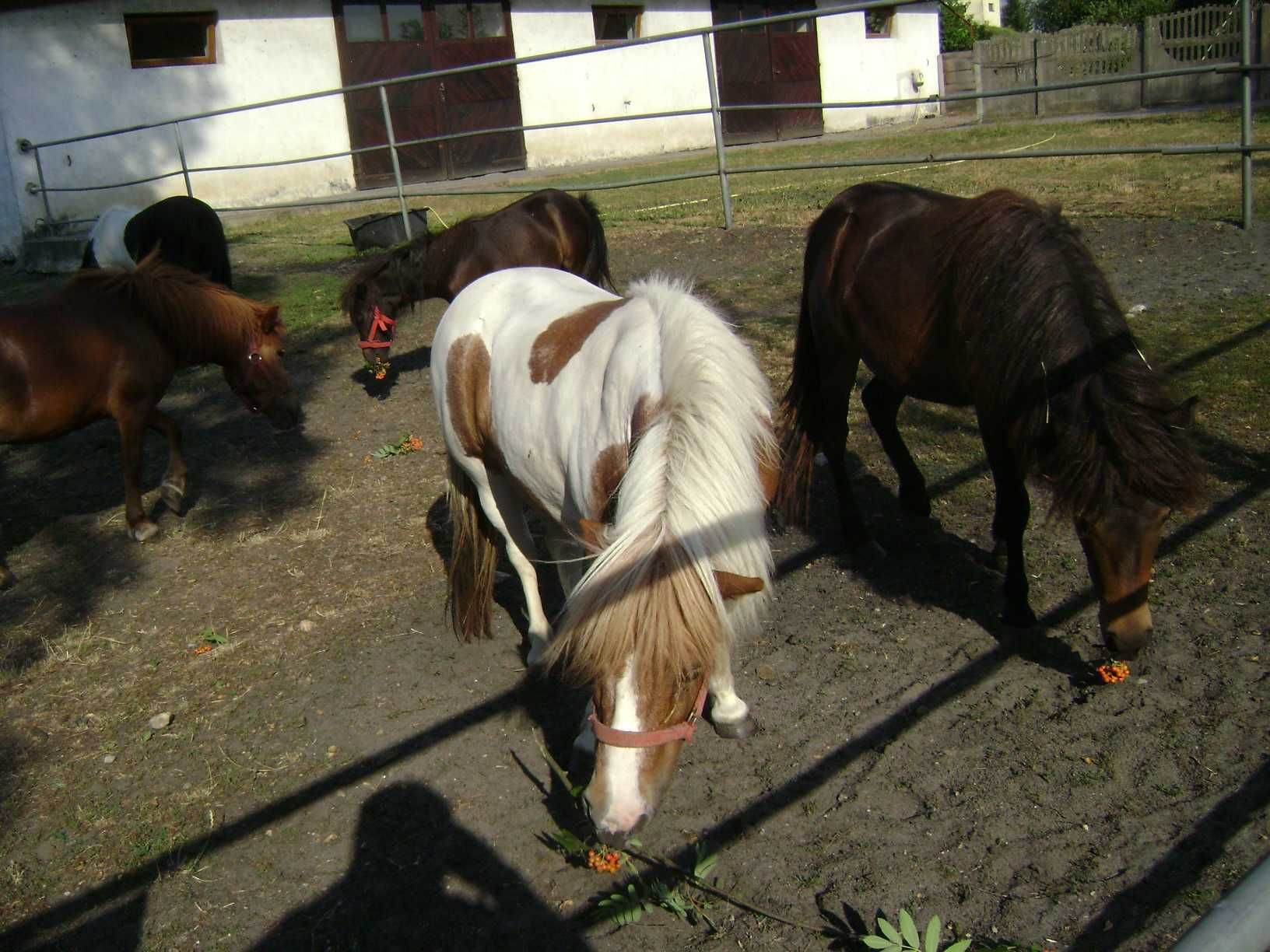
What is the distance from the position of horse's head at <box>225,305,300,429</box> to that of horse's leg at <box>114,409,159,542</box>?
64 cm

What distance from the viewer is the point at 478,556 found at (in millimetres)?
3986

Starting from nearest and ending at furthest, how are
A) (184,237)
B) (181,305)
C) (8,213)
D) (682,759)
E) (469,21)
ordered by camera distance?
1. (682,759)
2. (181,305)
3. (184,237)
4. (8,213)
5. (469,21)

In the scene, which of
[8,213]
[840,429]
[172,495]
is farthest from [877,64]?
[172,495]

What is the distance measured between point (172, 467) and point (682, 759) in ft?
13.2

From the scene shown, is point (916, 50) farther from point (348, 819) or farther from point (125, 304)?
point (348, 819)

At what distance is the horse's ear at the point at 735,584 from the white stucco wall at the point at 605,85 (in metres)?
17.3

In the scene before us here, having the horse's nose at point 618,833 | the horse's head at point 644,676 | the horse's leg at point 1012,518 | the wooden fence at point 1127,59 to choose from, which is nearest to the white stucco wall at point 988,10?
the wooden fence at point 1127,59

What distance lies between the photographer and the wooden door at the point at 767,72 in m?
21.7

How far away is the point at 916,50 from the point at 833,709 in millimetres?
25908

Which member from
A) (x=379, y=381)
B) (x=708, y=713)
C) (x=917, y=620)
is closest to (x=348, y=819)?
(x=708, y=713)

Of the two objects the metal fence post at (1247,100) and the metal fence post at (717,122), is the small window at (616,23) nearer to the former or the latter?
the metal fence post at (717,122)

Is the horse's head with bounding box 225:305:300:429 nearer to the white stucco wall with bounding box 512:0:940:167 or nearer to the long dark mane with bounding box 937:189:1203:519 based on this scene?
the long dark mane with bounding box 937:189:1203:519

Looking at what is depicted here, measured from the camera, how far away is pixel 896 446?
4.47m

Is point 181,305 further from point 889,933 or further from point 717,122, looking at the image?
point 717,122
